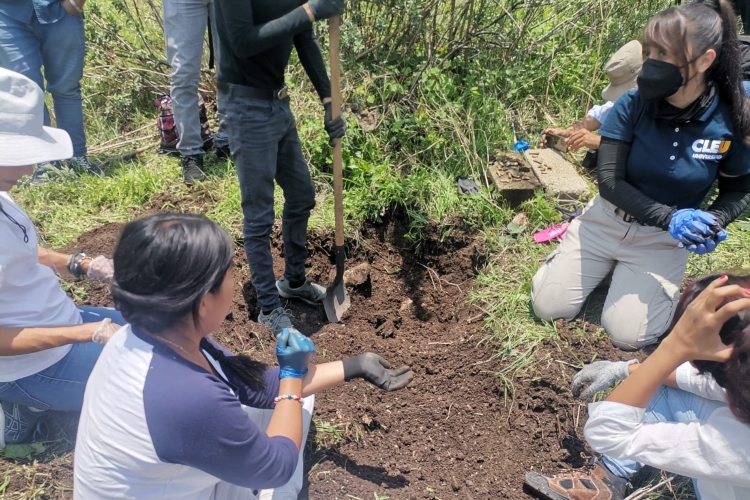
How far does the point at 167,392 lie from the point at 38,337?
90cm

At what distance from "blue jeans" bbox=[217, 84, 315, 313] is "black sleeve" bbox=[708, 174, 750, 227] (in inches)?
78.4

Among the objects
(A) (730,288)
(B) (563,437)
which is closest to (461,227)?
(B) (563,437)

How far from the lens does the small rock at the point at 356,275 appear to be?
3447mm

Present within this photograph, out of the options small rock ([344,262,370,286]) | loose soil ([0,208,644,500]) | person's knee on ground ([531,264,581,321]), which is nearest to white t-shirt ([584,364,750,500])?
loose soil ([0,208,644,500])

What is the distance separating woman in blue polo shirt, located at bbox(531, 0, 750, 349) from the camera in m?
2.40

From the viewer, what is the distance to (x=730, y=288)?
1.46 m

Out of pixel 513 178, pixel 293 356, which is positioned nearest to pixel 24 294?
pixel 293 356

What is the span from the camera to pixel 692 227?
2436 millimetres

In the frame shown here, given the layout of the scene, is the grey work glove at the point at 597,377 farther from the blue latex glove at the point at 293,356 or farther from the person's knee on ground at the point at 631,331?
the blue latex glove at the point at 293,356

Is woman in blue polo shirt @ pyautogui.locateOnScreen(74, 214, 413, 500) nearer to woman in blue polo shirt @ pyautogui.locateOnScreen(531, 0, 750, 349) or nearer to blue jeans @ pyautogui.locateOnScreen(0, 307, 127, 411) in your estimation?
blue jeans @ pyautogui.locateOnScreen(0, 307, 127, 411)

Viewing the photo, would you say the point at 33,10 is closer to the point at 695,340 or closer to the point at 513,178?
the point at 513,178

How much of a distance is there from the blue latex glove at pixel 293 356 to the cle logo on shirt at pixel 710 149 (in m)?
1.95

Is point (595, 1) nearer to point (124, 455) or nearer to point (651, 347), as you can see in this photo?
point (651, 347)

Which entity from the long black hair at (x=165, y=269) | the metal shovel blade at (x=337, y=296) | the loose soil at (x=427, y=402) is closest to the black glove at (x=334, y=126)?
the metal shovel blade at (x=337, y=296)
